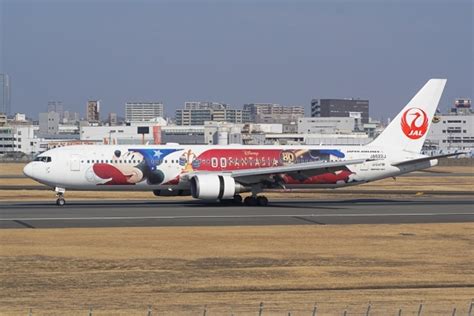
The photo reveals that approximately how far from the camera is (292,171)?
180 ft

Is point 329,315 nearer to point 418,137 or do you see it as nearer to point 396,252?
point 396,252

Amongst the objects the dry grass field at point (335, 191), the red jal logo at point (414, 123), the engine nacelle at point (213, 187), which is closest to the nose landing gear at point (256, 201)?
the engine nacelle at point (213, 187)

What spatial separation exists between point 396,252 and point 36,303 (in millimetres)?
15302

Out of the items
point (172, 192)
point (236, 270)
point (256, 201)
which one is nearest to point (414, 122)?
point (256, 201)

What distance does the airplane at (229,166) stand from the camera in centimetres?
5319

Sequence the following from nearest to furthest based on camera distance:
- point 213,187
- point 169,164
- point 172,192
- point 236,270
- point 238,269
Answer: point 236,270 < point 238,269 < point 213,187 < point 169,164 < point 172,192

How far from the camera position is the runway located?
43.6 meters

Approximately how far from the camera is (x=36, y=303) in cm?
2383

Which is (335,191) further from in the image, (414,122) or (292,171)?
(292,171)

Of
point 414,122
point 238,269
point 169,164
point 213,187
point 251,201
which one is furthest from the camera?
point 414,122

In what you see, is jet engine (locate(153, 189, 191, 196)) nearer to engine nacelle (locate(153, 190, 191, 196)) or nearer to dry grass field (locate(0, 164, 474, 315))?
engine nacelle (locate(153, 190, 191, 196))

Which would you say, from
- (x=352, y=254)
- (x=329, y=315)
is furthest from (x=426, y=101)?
(x=329, y=315)

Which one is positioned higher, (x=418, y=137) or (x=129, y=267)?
(x=418, y=137)

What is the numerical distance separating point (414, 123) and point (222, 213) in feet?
59.9
